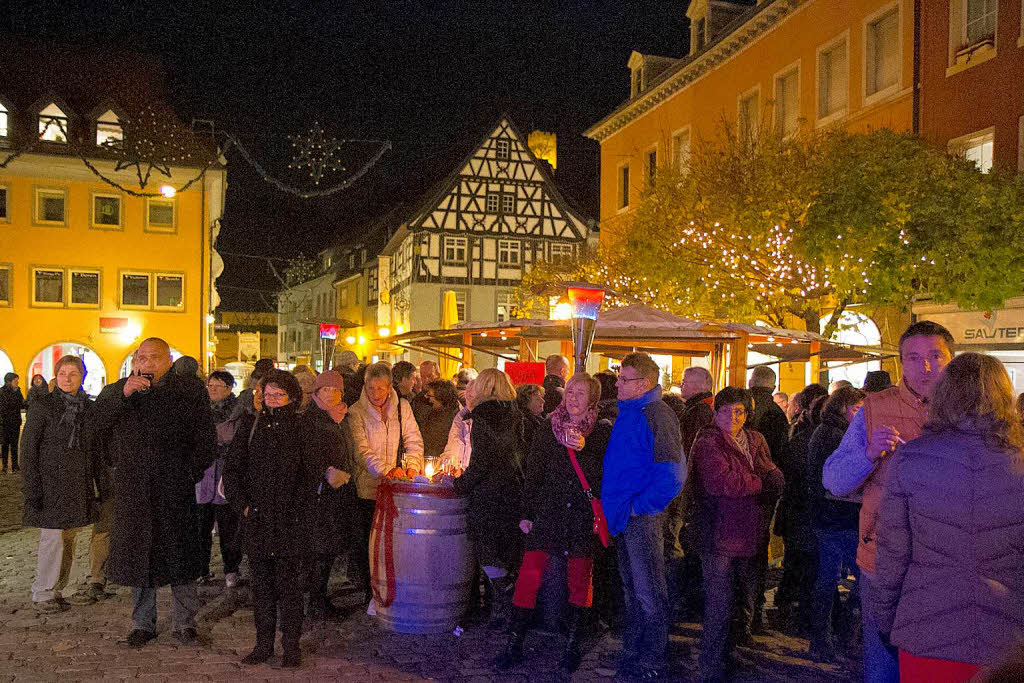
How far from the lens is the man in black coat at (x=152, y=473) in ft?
20.2

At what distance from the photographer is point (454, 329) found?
1300cm

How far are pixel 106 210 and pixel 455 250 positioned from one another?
16.5 meters

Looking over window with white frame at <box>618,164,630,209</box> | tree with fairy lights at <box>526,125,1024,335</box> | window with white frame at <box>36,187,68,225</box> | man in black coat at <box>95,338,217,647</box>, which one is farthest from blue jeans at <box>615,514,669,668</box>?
window with white frame at <box>36,187,68,225</box>

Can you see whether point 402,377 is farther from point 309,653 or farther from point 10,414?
point 10,414

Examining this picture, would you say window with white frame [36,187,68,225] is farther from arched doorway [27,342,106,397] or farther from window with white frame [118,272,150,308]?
arched doorway [27,342,106,397]

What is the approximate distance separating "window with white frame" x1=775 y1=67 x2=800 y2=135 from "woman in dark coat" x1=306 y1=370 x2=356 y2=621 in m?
20.0

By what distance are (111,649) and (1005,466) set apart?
18.2 feet

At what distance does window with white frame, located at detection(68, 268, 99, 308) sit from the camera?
110ft

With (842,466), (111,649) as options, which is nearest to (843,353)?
(842,466)

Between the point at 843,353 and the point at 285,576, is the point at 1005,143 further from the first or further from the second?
the point at 285,576

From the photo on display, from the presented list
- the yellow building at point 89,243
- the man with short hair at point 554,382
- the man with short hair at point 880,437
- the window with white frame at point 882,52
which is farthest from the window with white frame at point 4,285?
the man with short hair at point 880,437

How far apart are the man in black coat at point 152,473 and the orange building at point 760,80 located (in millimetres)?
17860

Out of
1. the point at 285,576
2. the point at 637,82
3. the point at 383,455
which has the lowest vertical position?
the point at 285,576

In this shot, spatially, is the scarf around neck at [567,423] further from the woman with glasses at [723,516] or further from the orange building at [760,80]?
the orange building at [760,80]
